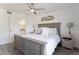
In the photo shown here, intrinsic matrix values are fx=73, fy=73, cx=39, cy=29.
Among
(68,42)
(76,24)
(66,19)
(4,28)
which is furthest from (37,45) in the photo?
(4,28)

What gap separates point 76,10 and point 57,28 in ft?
4.77

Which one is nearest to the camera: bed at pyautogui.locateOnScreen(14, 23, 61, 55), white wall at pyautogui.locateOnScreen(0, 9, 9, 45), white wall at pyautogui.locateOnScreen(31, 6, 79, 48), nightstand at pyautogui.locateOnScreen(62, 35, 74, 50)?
bed at pyautogui.locateOnScreen(14, 23, 61, 55)

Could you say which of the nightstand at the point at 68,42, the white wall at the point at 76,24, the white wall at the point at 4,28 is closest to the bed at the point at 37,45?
the nightstand at the point at 68,42

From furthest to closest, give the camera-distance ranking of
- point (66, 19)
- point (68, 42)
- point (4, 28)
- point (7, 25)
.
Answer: point (7, 25) < point (4, 28) < point (66, 19) < point (68, 42)

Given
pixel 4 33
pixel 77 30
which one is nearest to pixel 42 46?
pixel 77 30

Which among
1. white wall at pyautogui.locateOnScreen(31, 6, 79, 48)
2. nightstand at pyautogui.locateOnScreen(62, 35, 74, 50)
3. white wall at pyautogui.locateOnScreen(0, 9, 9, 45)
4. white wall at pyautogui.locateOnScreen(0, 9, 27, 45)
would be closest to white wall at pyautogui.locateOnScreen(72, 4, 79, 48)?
white wall at pyautogui.locateOnScreen(31, 6, 79, 48)

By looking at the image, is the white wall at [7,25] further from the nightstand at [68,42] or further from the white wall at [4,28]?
the nightstand at [68,42]

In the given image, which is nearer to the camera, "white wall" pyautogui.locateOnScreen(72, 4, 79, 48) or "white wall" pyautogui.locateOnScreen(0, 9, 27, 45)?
"white wall" pyautogui.locateOnScreen(72, 4, 79, 48)

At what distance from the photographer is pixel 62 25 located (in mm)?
4305

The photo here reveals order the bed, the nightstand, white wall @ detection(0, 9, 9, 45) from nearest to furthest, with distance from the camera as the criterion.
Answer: the bed < the nightstand < white wall @ detection(0, 9, 9, 45)

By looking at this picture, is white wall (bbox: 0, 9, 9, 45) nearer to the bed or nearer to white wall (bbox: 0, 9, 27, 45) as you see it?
white wall (bbox: 0, 9, 27, 45)

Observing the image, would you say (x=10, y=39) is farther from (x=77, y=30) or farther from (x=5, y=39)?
(x=77, y=30)

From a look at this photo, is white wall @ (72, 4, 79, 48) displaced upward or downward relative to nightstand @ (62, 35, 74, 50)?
upward

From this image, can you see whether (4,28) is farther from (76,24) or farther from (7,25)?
(76,24)
